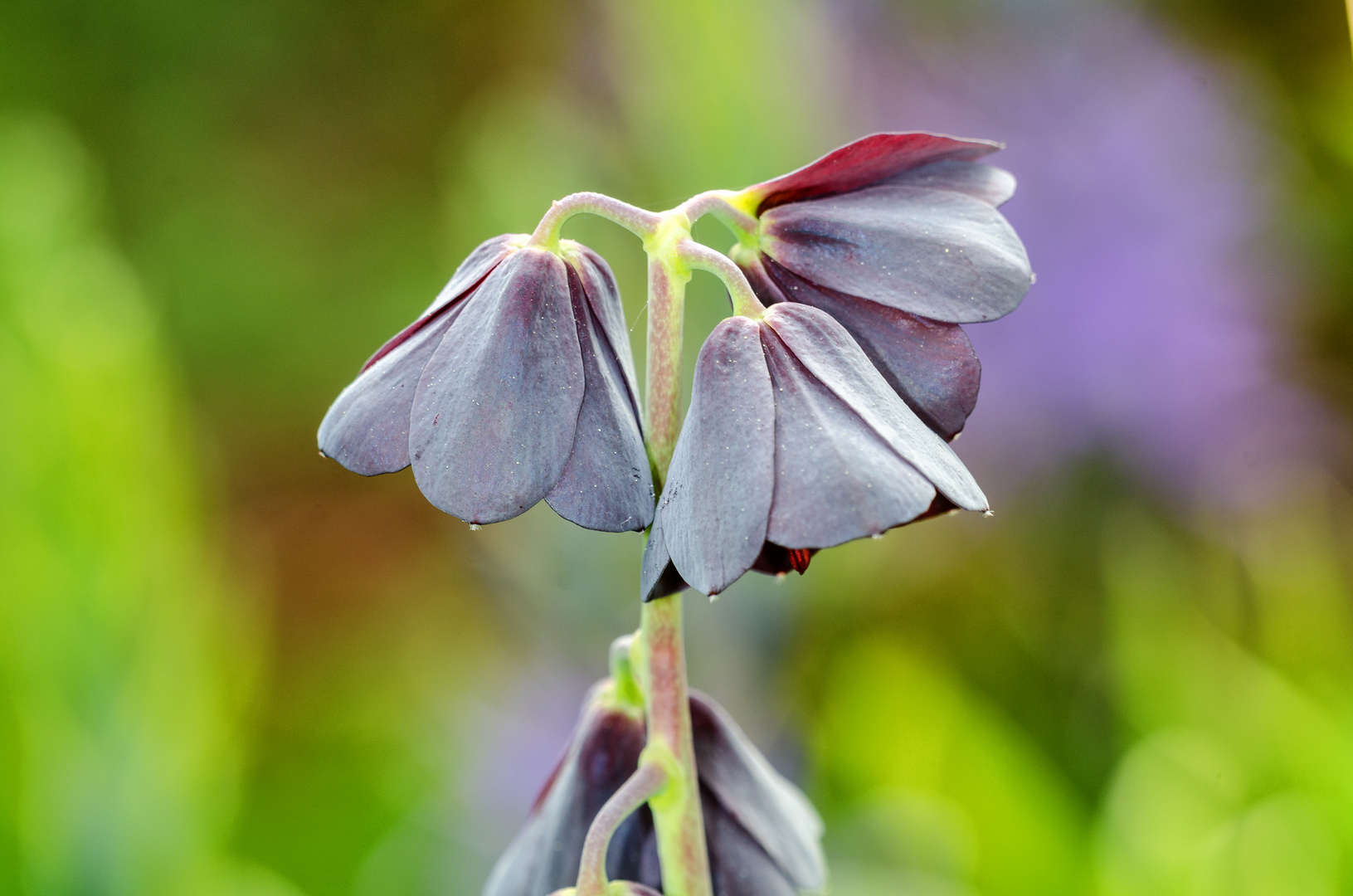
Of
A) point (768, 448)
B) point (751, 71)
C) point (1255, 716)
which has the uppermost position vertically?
point (751, 71)

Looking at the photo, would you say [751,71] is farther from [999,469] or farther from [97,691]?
[97,691]

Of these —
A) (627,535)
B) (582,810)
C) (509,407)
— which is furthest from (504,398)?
(627,535)

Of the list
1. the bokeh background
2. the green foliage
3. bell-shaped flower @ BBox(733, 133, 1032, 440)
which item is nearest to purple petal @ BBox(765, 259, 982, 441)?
bell-shaped flower @ BBox(733, 133, 1032, 440)

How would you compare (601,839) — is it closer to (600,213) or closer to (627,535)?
(600,213)

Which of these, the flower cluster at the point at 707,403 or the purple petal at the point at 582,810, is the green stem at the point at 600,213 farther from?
the purple petal at the point at 582,810

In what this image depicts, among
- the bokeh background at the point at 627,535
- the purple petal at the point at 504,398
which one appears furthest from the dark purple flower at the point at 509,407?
the bokeh background at the point at 627,535

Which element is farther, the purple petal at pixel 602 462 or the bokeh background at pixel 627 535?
the bokeh background at pixel 627 535

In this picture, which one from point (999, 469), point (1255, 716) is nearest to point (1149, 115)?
point (999, 469)
